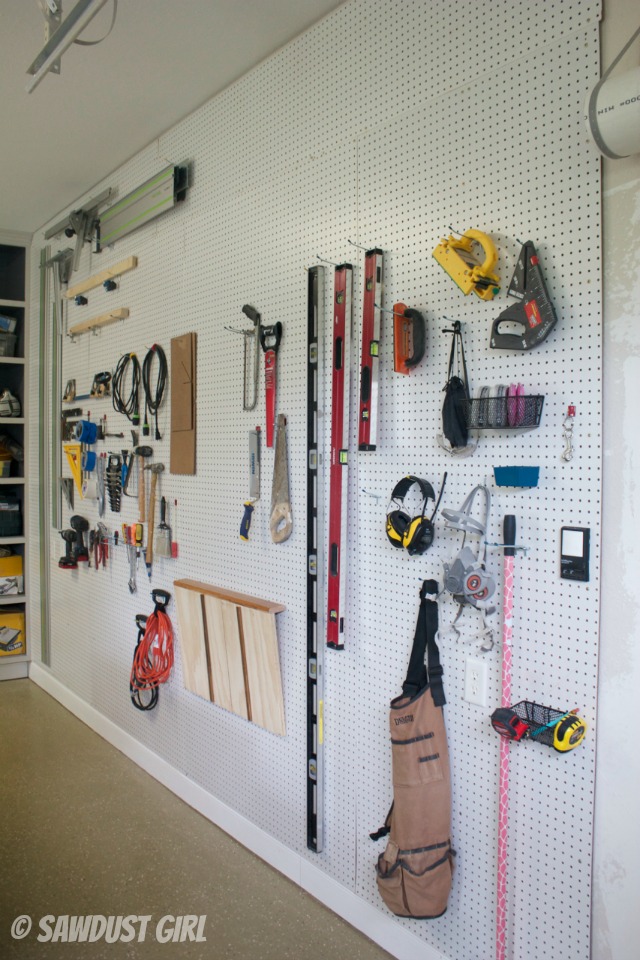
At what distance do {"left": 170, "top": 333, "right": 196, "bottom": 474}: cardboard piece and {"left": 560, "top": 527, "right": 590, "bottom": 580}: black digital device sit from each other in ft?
5.93

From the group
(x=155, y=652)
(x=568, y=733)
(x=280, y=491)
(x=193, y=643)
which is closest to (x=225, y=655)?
(x=193, y=643)

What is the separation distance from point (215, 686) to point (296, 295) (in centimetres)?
167

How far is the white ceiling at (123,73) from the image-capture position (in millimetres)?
2207

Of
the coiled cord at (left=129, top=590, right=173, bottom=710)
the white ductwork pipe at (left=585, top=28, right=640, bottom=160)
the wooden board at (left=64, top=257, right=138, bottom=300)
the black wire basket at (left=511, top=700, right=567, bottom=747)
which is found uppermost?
the wooden board at (left=64, top=257, right=138, bottom=300)

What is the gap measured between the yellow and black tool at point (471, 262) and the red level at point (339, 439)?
438 mm

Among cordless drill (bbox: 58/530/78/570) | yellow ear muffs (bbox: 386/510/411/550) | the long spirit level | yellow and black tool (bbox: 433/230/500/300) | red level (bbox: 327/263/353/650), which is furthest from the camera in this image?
cordless drill (bbox: 58/530/78/570)

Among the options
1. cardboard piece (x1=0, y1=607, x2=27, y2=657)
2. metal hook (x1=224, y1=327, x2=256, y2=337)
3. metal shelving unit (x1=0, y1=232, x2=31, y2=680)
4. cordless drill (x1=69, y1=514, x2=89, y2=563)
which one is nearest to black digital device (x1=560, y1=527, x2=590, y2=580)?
metal hook (x1=224, y1=327, x2=256, y2=337)

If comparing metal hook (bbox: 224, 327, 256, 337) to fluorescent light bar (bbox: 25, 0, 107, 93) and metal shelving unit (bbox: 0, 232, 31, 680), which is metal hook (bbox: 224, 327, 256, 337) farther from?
metal shelving unit (bbox: 0, 232, 31, 680)

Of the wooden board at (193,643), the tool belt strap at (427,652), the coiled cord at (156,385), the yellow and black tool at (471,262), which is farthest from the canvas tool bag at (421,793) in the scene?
the coiled cord at (156,385)

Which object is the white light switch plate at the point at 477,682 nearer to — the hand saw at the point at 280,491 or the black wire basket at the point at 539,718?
the black wire basket at the point at 539,718

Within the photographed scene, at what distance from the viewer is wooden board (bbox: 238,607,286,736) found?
94.7 inches

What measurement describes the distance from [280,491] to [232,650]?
0.72 metres

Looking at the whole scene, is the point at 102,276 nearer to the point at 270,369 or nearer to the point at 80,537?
the point at 80,537

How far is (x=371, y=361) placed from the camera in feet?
6.59
